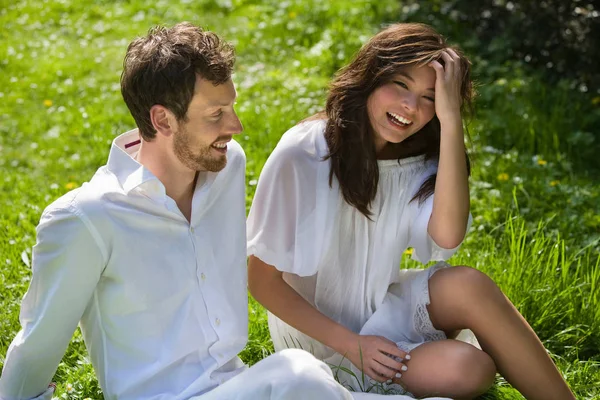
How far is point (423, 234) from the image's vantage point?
10.7 ft

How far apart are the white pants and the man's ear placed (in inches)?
28.9

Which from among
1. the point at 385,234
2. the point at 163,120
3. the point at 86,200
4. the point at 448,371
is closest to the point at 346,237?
the point at 385,234

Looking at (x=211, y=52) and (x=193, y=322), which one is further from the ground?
(x=211, y=52)

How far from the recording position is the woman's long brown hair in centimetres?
319

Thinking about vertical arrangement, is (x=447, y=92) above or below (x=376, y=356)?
above

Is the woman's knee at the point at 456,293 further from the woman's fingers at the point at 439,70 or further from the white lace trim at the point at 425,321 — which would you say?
the woman's fingers at the point at 439,70

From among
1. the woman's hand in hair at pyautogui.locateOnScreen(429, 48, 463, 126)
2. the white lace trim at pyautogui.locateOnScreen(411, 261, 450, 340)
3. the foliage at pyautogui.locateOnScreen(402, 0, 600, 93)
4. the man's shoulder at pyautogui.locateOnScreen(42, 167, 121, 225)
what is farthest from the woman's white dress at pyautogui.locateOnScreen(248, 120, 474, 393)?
the foliage at pyautogui.locateOnScreen(402, 0, 600, 93)

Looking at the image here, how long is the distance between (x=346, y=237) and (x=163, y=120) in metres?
0.91

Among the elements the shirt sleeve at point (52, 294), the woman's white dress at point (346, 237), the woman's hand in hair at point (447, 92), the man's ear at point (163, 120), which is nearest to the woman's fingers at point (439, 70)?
the woman's hand in hair at point (447, 92)

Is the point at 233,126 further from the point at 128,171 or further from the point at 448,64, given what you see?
the point at 448,64

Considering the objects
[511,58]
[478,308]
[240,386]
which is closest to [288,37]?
[511,58]

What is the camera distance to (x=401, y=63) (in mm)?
3146

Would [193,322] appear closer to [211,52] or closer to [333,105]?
[211,52]

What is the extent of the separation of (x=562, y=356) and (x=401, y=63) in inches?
55.5
